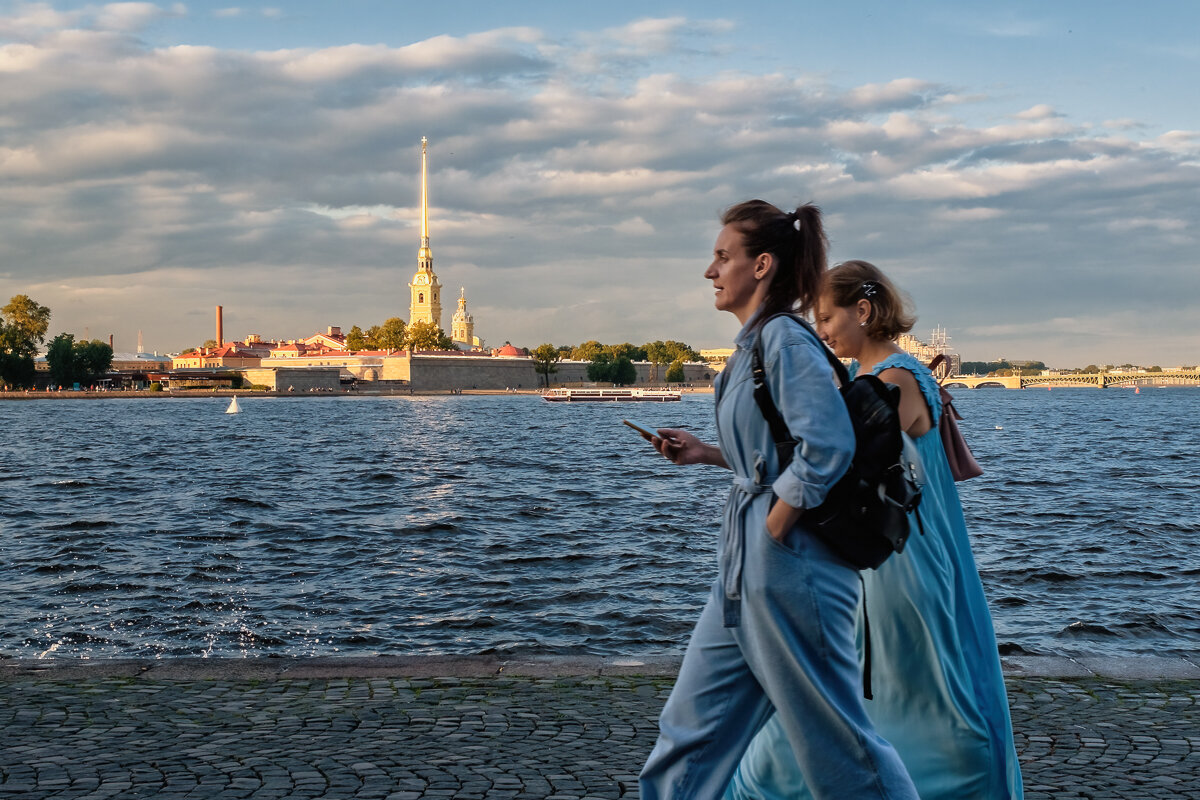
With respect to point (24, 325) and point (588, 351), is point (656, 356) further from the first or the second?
point (24, 325)

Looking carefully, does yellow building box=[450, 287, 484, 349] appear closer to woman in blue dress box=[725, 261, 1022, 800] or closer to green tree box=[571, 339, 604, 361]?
green tree box=[571, 339, 604, 361]

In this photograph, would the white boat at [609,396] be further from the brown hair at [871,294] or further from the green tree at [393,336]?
the brown hair at [871,294]

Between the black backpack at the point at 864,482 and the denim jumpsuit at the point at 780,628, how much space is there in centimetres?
3

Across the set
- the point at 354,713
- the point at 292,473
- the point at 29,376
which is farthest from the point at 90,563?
the point at 29,376

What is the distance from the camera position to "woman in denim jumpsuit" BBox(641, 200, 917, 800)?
2.49 meters

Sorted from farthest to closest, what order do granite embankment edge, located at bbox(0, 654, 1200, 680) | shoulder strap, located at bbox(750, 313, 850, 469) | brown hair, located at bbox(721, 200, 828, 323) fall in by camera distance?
granite embankment edge, located at bbox(0, 654, 1200, 680), brown hair, located at bbox(721, 200, 828, 323), shoulder strap, located at bbox(750, 313, 850, 469)

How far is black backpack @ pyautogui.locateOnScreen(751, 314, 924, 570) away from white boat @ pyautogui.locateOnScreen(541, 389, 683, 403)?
95.1 metres

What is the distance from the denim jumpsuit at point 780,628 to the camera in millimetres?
2482

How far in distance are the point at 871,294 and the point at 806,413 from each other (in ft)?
3.23

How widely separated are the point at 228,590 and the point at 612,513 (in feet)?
25.8

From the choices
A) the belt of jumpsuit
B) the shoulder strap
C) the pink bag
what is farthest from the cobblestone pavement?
the shoulder strap

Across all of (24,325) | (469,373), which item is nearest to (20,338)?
(24,325)

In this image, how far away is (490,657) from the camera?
5.88 m

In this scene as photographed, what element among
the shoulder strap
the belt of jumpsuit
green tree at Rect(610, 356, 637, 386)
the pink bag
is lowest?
the belt of jumpsuit
